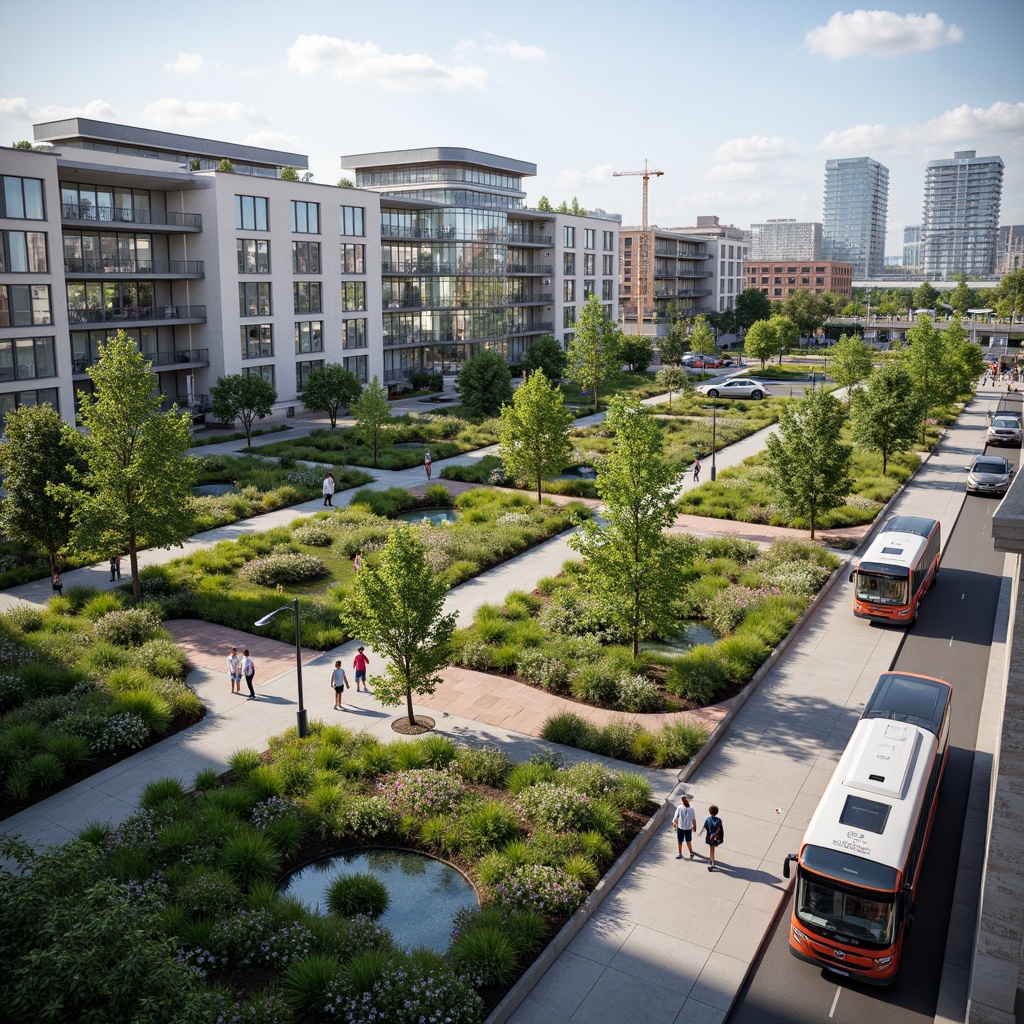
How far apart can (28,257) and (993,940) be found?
46.4 m

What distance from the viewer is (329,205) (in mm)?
62625

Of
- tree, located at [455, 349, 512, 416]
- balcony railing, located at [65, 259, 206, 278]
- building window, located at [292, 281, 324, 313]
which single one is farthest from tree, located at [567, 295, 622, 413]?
balcony railing, located at [65, 259, 206, 278]

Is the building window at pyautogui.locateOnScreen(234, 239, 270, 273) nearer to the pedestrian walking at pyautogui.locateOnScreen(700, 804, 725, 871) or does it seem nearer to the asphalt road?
the asphalt road

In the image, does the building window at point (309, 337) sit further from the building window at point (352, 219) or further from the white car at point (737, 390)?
the white car at point (737, 390)

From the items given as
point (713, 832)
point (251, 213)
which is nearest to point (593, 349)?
point (251, 213)

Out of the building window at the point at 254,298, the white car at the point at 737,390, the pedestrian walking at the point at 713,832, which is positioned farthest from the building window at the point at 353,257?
the pedestrian walking at the point at 713,832

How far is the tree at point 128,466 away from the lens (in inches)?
1072

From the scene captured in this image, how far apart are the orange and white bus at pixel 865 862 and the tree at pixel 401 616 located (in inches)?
345

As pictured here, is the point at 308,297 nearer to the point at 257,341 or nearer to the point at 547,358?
the point at 257,341

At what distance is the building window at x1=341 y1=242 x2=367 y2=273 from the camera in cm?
6501

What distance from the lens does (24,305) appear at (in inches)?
1705

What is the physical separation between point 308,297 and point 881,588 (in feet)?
154

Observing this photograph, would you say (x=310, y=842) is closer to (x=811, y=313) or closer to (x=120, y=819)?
(x=120, y=819)

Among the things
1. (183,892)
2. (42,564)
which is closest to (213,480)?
(42,564)
